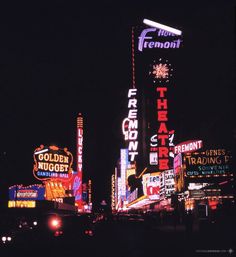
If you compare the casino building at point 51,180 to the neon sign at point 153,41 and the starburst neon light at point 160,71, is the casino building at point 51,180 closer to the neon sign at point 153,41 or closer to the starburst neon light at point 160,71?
the starburst neon light at point 160,71

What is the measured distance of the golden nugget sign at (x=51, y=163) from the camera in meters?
61.2

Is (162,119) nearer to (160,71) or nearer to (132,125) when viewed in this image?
(160,71)

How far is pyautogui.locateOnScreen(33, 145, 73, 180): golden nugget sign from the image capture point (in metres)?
61.2

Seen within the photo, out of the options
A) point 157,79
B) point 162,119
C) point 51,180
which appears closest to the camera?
point 162,119

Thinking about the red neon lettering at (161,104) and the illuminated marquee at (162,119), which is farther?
the red neon lettering at (161,104)

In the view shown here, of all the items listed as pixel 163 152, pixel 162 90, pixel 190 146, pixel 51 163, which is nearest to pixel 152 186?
pixel 163 152

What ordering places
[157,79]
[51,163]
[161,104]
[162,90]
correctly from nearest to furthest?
1. [161,104]
2. [162,90]
3. [157,79]
4. [51,163]

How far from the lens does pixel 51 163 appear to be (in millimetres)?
62688

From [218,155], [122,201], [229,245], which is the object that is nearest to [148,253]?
[229,245]

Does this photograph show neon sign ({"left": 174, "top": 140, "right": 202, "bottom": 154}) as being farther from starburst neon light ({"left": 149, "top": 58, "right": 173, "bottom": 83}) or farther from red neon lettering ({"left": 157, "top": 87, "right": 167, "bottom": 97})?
starburst neon light ({"left": 149, "top": 58, "right": 173, "bottom": 83})

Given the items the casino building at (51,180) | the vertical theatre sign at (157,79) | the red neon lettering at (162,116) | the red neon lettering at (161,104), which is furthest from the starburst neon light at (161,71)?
the casino building at (51,180)

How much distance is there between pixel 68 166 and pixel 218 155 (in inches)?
1345

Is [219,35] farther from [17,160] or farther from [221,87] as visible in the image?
[17,160]

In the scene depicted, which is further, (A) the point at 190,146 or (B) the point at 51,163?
(B) the point at 51,163
